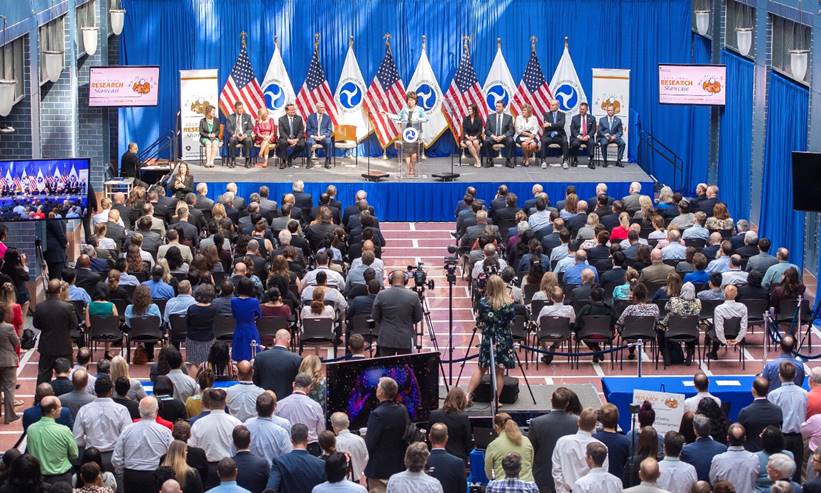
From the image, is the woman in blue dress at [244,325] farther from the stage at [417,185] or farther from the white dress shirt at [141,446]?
the stage at [417,185]

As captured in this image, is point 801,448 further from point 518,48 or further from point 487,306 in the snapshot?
point 518,48

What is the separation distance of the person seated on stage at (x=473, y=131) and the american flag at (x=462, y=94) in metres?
2.01

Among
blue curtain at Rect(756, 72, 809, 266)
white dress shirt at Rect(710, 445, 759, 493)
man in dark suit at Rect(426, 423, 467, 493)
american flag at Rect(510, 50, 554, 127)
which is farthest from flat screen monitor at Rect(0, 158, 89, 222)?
american flag at Rect(510, 50, 554, 127)

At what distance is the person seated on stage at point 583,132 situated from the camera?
33.9m

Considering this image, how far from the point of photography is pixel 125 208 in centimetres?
2650

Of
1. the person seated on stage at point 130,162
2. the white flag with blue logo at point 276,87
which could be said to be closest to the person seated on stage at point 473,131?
the white flag with blue logo at point 276,87

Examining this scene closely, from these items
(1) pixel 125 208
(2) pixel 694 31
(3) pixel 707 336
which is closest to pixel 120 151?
(1) pixel 125 208

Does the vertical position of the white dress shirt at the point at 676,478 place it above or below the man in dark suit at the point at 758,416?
below

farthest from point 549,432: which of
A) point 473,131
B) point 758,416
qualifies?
point 473,131

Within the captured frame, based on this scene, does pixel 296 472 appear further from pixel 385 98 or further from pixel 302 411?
pixel 385 98

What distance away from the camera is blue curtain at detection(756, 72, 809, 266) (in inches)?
1051

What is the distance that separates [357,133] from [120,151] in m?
5.67

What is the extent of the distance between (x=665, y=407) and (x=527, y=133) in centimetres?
2006

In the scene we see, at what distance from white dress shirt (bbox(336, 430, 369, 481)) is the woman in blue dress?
533 cm
